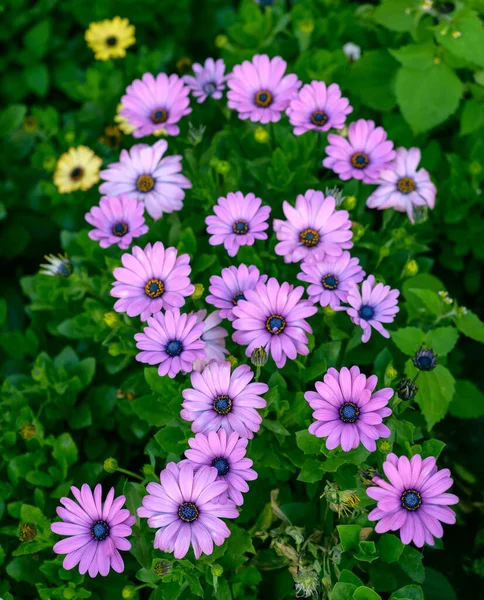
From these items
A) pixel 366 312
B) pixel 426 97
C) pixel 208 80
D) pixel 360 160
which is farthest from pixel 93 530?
pixel 426 97

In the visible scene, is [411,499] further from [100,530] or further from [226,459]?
[100,530]

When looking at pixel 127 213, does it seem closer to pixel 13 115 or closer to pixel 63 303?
pixel 63 303

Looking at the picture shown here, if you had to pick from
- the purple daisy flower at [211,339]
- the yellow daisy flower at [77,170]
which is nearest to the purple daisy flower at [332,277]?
the purple daisy flower at [211,339]

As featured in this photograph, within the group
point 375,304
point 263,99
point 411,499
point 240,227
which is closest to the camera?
point 411,499

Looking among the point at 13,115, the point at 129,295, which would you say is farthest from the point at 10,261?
the point at 129,295

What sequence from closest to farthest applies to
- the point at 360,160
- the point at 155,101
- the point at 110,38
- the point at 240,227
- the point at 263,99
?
1. the point at 240,227
2. the point at 360,160
3. the point at 263,99
4. the point at 155,101
5. the point at 110,38

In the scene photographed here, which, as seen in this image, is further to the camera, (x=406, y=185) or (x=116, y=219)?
(x=406, y=185)
